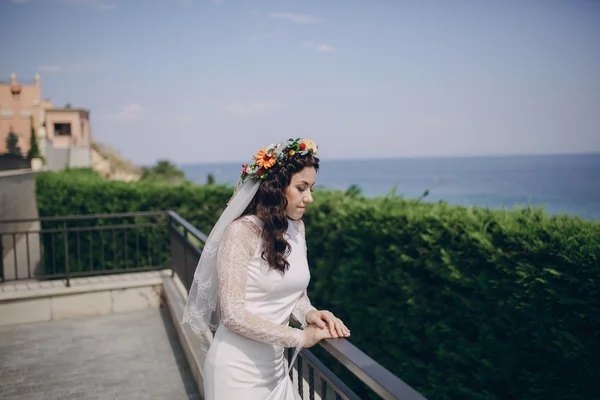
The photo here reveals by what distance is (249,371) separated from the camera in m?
2.21

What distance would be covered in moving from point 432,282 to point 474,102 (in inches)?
3946

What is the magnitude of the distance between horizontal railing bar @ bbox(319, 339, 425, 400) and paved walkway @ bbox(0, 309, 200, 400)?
2914mm

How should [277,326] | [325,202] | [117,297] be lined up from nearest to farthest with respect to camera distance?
1. [277,326]
2. [325,202]
3. [117,297]

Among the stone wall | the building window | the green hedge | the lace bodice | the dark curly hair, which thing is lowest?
the stone wall

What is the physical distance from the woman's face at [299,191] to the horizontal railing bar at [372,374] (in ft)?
1.95

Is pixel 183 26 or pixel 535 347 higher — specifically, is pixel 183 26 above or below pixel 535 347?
above

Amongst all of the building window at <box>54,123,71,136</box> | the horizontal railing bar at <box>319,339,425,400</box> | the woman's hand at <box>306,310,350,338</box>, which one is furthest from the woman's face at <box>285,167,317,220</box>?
the building window at <box>54,123,71,136</box>

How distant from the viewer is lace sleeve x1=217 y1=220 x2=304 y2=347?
77.8 inches

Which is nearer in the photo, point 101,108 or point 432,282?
point 432,282

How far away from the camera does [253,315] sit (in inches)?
79.4

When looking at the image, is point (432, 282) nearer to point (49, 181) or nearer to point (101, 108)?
point (49, 181)

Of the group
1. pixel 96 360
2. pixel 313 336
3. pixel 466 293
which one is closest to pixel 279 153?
pixel 313 336

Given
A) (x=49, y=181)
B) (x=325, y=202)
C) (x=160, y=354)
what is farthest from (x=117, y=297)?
(x=49, y=181)

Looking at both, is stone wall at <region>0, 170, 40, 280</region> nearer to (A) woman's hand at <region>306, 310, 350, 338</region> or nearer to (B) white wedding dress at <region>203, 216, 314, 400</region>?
(B) white wedding dress at <region>203, 216, 314, 400</region>
